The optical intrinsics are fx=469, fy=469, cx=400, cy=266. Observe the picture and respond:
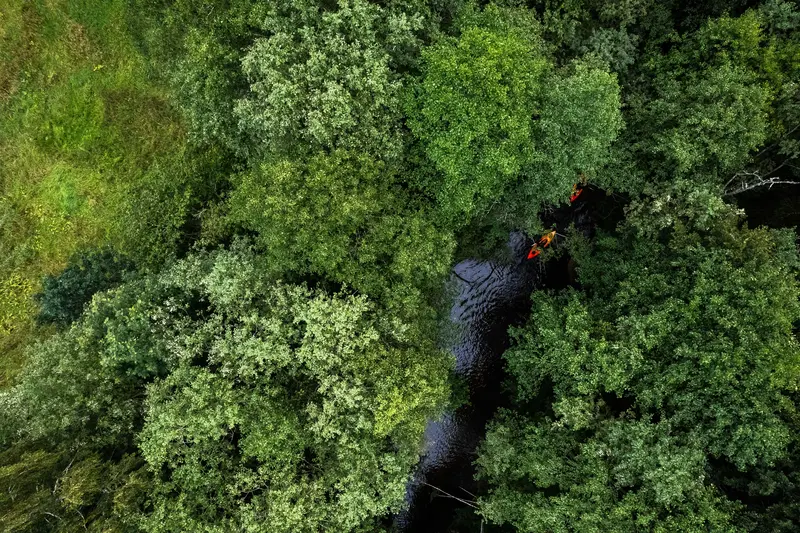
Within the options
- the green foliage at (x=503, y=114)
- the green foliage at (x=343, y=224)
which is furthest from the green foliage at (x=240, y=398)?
the green foliage at (x=503, y=114)

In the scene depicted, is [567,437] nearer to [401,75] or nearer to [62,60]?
[401,75]

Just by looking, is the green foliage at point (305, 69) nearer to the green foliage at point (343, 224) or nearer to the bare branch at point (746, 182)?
the green foliage at point (343, 224)

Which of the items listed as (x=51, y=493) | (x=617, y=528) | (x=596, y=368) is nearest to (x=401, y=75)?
(x=596, y=368)

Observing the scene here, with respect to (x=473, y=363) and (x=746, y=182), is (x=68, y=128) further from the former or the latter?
(x=746, y=182)

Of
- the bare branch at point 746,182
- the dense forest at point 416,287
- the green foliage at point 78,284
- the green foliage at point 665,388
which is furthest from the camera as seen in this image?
the green foliage at point 78,284

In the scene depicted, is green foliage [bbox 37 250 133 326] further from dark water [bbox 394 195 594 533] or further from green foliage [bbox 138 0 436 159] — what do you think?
dark water [bbox 394 195 594 533]

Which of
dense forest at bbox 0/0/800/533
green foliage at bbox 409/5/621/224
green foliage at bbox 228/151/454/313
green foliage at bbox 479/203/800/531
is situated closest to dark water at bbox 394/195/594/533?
dense forest at bbox 0/0/800/533
